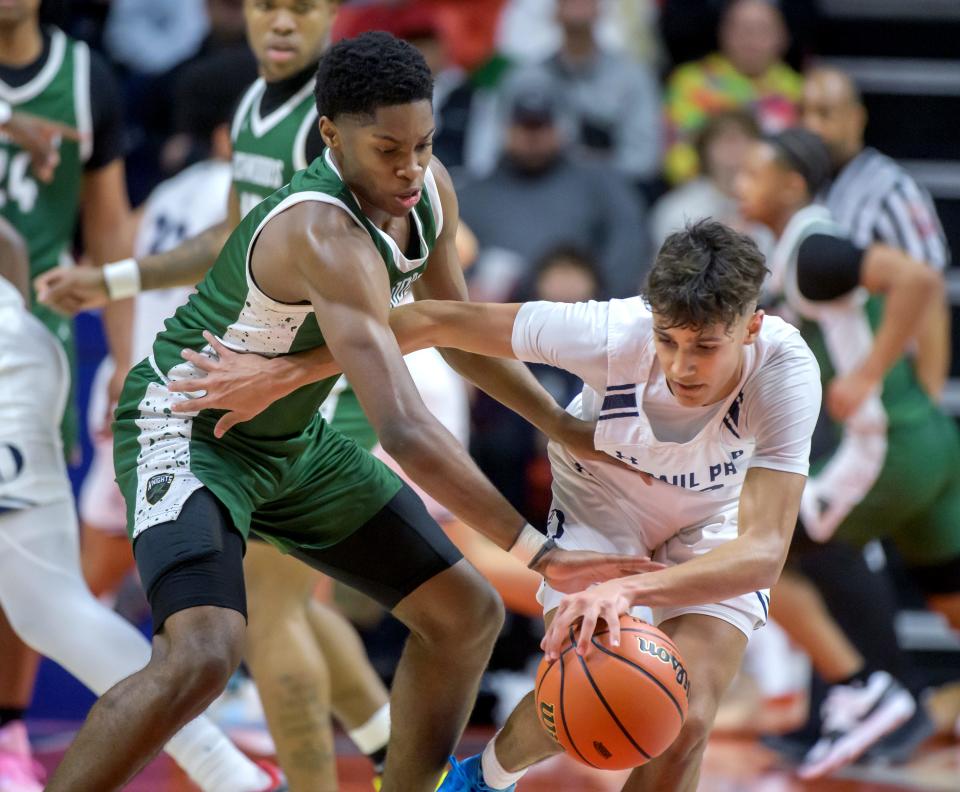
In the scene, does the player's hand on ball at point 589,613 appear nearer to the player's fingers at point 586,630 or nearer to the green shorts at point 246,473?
the player's fingers at point 586,630

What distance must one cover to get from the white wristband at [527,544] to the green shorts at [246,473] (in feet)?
1.59

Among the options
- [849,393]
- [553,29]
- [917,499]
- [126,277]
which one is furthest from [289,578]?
[553,29]

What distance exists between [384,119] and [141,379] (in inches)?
34.2

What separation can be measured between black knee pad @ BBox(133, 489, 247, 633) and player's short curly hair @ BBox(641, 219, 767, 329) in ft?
3.52

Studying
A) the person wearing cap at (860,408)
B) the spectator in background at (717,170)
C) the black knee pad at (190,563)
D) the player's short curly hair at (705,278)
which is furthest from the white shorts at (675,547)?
the spectator in background at (717,170)

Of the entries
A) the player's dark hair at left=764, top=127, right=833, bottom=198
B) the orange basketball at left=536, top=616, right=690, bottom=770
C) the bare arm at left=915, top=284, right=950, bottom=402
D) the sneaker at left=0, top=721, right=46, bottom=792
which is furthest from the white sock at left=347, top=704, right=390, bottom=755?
the bare arm at left=915, top=284, right=950, bottom=402

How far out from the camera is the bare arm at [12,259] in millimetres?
4742

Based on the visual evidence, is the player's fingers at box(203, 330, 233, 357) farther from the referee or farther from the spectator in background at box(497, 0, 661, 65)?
the spectator in background at box(497, 0, 661, 65)

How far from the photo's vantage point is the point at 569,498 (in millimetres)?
4172

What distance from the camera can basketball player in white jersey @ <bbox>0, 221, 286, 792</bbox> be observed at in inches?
168

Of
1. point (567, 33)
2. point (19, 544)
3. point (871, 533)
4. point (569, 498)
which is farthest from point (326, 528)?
point (567, 33)

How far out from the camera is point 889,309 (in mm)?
5965

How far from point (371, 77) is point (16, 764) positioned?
2489 millimetres

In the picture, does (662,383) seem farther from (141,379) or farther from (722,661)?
(141,379)
